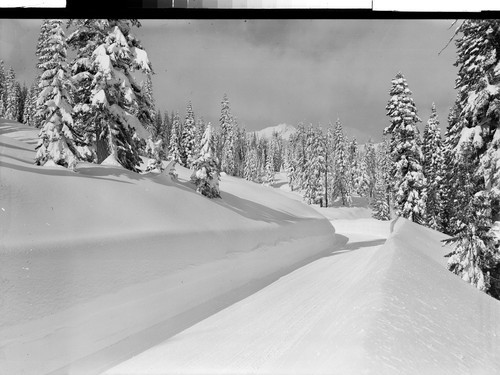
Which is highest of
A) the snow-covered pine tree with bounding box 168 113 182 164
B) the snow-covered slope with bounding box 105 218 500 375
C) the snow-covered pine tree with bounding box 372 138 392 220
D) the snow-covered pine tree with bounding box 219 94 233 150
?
the snow-covered pine tree with bounding box 219 94 233 150

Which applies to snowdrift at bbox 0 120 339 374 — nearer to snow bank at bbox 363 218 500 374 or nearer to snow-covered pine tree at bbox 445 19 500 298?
snow bank at bbox 363 218 500 374

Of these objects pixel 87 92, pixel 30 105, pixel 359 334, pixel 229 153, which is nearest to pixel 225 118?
pixel 229 153

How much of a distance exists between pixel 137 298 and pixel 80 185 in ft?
6.78

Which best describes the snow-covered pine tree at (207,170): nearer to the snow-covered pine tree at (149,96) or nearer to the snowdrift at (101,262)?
the snowdrift at (101,262)

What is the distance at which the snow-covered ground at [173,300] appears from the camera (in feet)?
10.0

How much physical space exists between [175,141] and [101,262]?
3.05 metres

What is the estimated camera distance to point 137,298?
4.72m

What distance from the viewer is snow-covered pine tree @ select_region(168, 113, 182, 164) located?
5254 millimetres

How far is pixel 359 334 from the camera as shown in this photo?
2.79 metres

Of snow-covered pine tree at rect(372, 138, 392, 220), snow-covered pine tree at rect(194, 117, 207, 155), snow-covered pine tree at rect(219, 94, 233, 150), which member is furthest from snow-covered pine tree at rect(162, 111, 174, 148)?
snow-covered pine tree at rect(372, 138, 392, 220)

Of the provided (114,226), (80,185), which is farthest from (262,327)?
(80,185)

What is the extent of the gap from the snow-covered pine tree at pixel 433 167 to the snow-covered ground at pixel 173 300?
165 cm

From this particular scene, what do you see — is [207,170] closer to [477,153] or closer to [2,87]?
[2,87]

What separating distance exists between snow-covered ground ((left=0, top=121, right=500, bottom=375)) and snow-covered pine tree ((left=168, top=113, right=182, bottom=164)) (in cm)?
69
